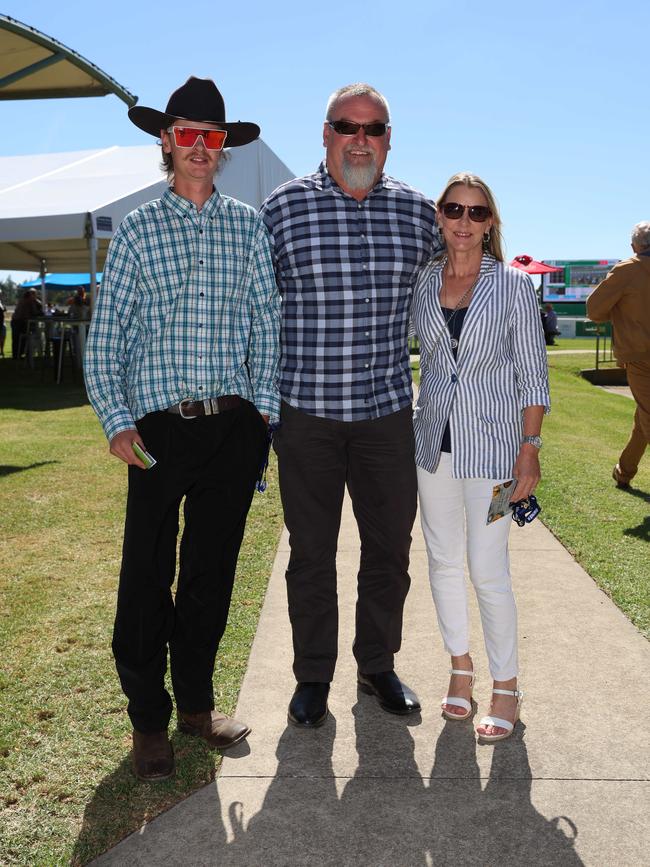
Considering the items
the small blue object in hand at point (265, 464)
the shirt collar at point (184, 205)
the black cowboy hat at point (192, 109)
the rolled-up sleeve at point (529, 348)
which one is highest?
the black cowboy hat at point (192, 109)

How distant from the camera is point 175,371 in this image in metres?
3.02

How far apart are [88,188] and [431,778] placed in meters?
15.7

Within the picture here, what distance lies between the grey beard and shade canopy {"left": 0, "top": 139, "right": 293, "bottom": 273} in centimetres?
1147

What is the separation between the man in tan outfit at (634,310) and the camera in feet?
22.3

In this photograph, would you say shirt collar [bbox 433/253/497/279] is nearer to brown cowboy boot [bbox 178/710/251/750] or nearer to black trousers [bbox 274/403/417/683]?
black trousers [bbox 274/403/417/683]

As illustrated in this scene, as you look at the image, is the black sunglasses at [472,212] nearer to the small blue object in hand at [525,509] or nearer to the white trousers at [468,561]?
the white trousers at [468,561]

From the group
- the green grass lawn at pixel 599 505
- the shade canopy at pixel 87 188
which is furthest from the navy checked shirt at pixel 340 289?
the shade canopy at pixel 87 188

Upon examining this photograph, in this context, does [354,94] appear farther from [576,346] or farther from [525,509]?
[576,346]

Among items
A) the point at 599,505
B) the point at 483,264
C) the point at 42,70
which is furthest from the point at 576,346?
the point at 483,264

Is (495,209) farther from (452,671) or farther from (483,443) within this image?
(452,671)

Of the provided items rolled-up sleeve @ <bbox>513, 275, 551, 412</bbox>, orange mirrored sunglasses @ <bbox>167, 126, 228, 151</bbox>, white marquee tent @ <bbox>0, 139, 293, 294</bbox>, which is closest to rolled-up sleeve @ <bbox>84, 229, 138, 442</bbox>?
orange mirrored sunglasses @ <bbox>167, 126, 228, 151</bbox>

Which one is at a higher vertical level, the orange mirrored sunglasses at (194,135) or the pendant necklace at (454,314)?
the orange mirrored sunglasses at (194,135)

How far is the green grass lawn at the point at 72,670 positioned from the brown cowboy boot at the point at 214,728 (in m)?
0.04

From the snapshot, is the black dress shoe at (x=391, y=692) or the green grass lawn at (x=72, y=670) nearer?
the green grass lawn at (x=72, y=670)
